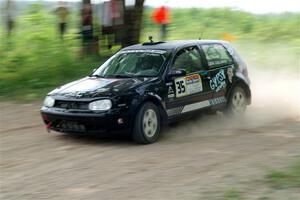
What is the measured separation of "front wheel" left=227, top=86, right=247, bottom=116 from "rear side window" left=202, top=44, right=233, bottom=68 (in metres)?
0.59

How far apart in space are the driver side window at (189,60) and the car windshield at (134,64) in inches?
10.4

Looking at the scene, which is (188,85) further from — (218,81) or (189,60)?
(218,81)

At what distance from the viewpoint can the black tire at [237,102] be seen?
1051cm

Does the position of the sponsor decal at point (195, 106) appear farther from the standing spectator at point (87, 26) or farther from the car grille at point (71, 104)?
the standing spectator at point (87, 26)

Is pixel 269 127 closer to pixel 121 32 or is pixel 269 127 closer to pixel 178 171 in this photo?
pixel 178 171

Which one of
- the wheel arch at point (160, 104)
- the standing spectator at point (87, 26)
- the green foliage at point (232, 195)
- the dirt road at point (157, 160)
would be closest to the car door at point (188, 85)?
the wheel arch at point (160, 104)

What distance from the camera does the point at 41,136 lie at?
9312 mm

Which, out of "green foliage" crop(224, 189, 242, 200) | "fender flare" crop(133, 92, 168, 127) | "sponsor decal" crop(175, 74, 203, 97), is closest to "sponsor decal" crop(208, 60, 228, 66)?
"sponsor decal" crop(175, 74, 203, 97)

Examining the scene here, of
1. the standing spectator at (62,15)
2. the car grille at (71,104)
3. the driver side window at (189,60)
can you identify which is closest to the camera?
the car grille at (71,104)

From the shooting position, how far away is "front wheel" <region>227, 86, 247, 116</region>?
10.5 m

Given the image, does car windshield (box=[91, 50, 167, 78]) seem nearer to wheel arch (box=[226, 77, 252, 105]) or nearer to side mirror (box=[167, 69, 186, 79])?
side mirror (box=[167, 69, 186, 79])

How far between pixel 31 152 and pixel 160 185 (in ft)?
8.78

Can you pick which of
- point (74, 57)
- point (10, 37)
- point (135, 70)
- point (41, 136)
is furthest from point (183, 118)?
point (10, 37)

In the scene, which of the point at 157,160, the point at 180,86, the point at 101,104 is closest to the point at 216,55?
the point at 180,86
